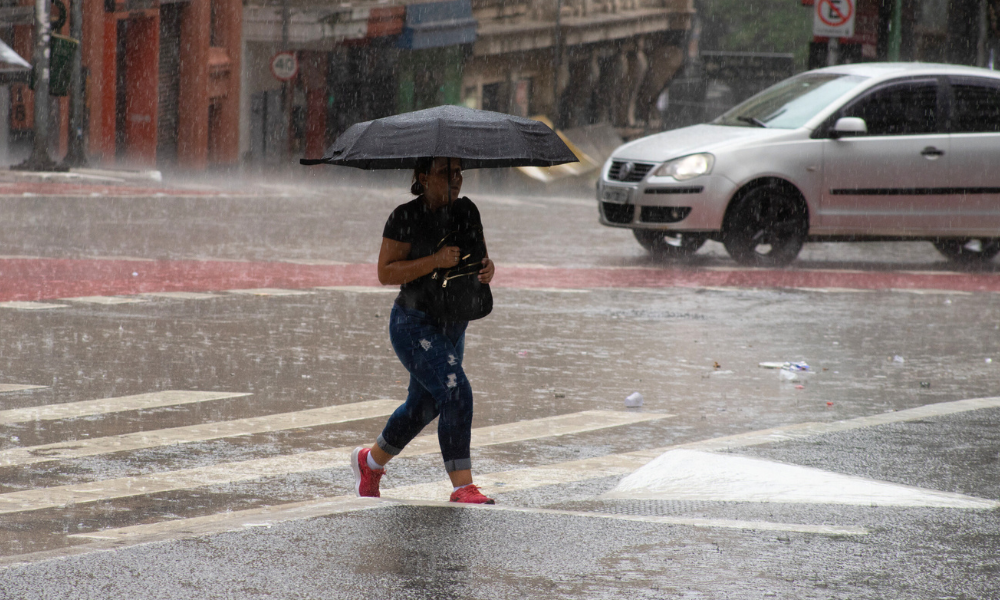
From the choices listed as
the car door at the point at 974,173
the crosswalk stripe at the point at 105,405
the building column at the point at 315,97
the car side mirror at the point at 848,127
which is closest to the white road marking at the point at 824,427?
the crosswalk stripe at the point at 105,405

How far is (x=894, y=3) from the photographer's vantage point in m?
22.9

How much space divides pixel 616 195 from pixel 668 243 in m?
1.14

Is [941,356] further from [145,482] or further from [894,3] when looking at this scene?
[894,3]

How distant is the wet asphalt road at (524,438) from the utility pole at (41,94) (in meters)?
11.4

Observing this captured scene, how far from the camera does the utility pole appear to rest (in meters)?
26.0

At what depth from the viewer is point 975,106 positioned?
1542 cm

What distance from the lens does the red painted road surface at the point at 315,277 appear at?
12258 millimetres

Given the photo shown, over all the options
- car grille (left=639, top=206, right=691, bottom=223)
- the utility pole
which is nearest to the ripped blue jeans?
car grille (left=639, top=206, right=691, bottom=223)

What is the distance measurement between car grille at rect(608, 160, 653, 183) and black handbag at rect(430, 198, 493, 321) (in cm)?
941

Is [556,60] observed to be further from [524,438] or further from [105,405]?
[524,438]

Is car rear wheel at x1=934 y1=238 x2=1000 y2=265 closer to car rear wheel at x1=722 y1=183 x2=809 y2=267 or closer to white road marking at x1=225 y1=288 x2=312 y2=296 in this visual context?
car rear wheel at x1=722 y1=183 x2=809 y2=267

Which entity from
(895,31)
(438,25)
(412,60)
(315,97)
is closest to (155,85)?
(315,97)

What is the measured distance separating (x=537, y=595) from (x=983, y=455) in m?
3.39

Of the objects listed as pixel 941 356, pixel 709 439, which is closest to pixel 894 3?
pixel 941 356
